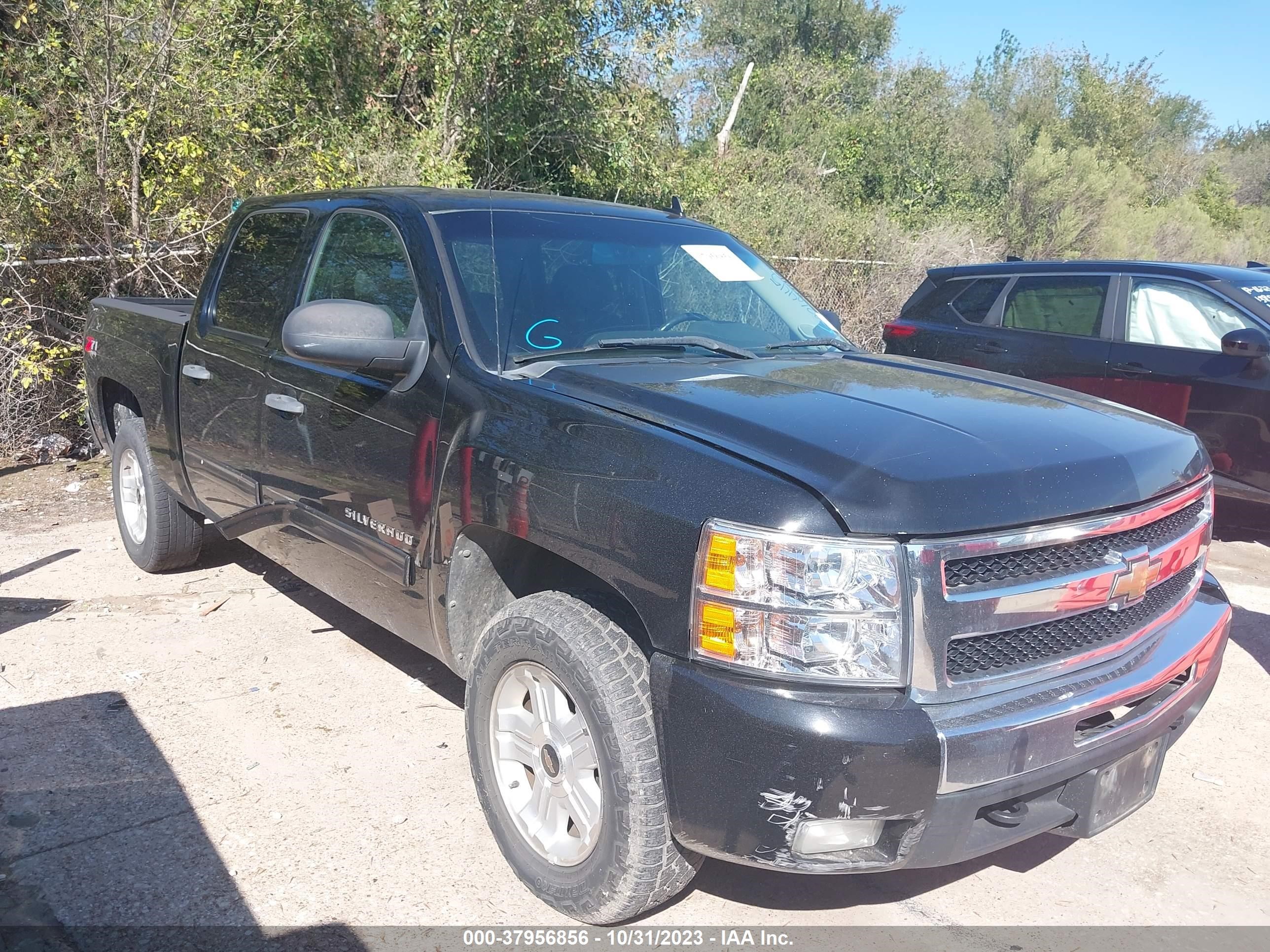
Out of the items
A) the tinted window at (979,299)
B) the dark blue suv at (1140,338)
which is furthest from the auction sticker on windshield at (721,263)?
the tinted window at (979,299)

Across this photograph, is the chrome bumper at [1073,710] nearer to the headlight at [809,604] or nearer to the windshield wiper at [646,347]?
the headlight at [809,604]

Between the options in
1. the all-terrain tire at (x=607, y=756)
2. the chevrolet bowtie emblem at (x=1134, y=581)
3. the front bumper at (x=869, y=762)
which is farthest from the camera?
the chevrolet bowtie emblem at (x=1134, y=581)

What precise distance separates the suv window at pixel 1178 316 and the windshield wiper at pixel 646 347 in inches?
171

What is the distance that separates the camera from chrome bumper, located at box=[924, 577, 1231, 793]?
2246 millimetres

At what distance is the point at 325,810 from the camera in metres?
3.35

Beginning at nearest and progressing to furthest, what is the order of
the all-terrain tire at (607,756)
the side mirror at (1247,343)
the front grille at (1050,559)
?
the front grille at (1050,559) < the all-terrain tire at (607,756) < the side mirror at (1247,343)

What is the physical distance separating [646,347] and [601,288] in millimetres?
344

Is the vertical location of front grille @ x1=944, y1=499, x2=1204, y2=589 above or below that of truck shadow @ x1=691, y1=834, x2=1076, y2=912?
above

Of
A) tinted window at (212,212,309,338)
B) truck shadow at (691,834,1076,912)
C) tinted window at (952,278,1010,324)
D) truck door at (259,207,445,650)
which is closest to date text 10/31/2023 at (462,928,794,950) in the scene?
truck shadow at (691,834,1076,912)

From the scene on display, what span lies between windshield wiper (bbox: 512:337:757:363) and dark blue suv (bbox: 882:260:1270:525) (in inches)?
161

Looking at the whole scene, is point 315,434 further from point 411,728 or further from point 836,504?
point 836,504

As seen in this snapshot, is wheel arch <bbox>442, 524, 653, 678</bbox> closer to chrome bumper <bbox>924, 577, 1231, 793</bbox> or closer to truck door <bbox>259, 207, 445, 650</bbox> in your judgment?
truck door <bbox>259, 207, 445, 650</bbox>

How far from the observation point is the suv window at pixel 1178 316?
21.2ft

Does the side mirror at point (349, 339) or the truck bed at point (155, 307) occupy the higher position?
the side mirror at point (349, 339)
